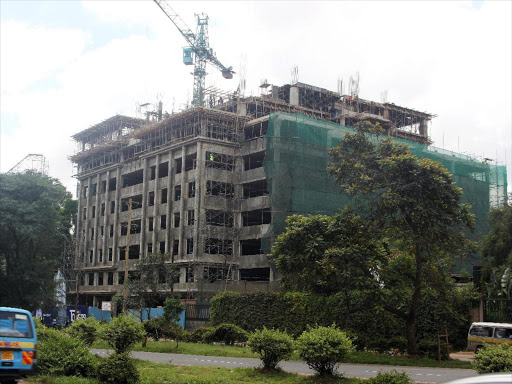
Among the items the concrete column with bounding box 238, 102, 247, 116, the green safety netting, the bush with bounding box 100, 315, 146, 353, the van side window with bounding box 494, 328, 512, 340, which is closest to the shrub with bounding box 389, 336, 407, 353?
the van side window with bounding box 494, 328, 512, 340

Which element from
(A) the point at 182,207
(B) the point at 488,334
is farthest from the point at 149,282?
(B) the point at 488,334

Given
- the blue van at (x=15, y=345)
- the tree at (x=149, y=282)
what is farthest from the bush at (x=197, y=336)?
the blue van at (x=15, y=345)

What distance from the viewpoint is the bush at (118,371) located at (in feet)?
53.5

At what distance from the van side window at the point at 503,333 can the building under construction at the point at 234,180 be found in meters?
24.7

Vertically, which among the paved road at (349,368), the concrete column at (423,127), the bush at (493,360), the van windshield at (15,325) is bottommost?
the paved road at (349,368)

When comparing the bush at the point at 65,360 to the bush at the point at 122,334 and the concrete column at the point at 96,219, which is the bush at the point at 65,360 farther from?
the concrete column at the point at 96,219

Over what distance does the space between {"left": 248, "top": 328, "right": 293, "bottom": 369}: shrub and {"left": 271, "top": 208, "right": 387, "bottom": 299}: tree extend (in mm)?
5796

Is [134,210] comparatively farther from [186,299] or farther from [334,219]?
[334,219]

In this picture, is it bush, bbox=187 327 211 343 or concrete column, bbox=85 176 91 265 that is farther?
concrete column, bbox=85 176 91 265

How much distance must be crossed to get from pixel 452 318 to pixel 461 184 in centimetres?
3201

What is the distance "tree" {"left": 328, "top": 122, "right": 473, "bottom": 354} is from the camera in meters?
24.8

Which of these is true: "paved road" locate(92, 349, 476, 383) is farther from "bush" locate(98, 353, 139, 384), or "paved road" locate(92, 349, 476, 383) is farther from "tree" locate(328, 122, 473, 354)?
"tree" locate(328, 122, 473, 354)

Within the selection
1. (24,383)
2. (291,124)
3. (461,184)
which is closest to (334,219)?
(24,383)

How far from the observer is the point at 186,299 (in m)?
56.8
